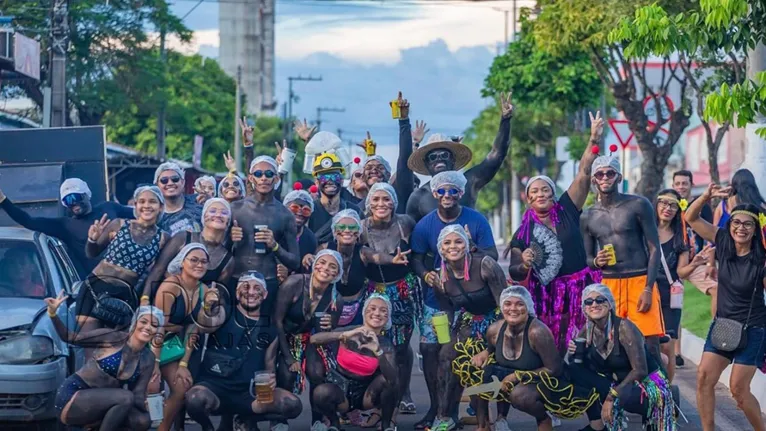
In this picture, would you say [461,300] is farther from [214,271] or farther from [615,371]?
[214,271]

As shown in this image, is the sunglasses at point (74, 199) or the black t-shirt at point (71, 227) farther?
the sunglasses at point (74, 199)

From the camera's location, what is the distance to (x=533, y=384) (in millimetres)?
10078

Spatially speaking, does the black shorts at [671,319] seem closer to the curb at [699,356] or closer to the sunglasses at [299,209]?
the curb at [699,356]

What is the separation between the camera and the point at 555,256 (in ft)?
37.1

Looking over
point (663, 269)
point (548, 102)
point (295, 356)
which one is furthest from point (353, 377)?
point (548, 102)

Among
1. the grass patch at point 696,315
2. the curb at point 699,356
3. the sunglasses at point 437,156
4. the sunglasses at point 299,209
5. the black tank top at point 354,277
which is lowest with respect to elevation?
the curb at point 699,356

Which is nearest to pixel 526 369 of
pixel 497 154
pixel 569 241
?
pixel 569 241

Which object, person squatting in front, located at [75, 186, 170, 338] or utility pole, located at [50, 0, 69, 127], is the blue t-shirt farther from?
utility pole, located at [50, 0, 69, 127]

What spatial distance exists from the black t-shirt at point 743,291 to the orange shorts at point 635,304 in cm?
114

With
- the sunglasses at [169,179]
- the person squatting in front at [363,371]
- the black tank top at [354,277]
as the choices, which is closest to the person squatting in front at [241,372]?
the person squatting in front at [363,371]

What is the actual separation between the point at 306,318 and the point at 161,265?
1161mm

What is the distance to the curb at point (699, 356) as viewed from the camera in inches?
490

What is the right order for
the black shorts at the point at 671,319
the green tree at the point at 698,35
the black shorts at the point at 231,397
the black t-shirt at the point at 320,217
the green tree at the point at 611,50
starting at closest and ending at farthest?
the green tree at the point at 698,35 < the black shorts at the point at 231,397 < the black t-shirt at the point at 320,217 < the black shorts at the point at 671,319 < the green tree at the point at 611,50

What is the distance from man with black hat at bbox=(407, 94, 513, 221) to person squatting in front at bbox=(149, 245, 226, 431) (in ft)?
8.69
